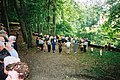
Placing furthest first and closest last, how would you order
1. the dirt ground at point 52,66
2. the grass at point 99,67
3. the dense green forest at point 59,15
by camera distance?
the grass at point 99,67 → the dirt ground at point 52,66 → the dense green forest at point 59,15

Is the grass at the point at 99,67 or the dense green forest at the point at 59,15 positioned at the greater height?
the dense green forest at the point at 59,15

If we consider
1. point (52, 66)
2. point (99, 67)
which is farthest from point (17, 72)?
point (99, 67)

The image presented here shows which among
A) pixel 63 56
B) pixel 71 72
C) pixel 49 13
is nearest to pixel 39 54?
pixel 63 56

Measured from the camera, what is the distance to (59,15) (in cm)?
4397

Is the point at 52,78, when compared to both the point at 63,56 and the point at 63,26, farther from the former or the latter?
the point at 63,26

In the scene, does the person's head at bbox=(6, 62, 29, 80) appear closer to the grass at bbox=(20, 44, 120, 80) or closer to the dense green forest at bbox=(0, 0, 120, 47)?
the dense green forest at bbox=(0, 0, 120, 47)

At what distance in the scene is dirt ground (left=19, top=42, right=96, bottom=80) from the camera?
18219 millimetres

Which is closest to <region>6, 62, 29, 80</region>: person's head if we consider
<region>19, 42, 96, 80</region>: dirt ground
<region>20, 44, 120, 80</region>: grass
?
<region>19, 42, 96, 80</region>: dirt ground

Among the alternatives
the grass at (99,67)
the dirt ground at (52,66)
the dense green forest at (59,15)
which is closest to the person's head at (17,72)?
the dirt ground at (52,66)

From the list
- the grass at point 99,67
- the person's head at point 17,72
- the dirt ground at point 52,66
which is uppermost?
the person's head at point 17,72

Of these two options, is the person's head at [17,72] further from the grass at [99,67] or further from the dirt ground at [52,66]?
the grass at [99,67]

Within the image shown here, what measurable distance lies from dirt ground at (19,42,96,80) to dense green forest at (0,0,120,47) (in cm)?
304

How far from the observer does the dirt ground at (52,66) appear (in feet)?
59.8

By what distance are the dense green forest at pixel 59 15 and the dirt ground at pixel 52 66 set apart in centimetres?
304
